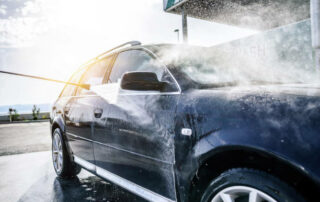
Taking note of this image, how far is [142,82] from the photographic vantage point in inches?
71.1

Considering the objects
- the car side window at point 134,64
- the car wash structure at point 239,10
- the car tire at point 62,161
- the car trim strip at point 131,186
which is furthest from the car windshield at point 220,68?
the car wash structure at point 239,10

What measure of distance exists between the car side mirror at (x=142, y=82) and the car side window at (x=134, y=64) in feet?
0.76

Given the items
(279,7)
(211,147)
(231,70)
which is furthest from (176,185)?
(279,7)

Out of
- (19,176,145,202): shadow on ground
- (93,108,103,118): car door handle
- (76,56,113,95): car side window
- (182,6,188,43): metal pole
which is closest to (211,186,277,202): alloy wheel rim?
(93,108,103,118): car door handle

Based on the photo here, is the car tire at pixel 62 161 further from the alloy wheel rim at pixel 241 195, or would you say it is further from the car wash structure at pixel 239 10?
the car wash structure at pixel 239 10

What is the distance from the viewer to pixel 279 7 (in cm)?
1395

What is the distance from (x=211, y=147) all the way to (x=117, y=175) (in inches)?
46.8

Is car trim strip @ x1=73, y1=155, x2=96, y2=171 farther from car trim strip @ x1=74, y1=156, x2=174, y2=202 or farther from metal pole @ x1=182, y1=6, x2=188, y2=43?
metal pole @ x1=182, y1=6, x2=188, y2=43

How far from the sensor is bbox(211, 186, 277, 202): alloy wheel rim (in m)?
1.21

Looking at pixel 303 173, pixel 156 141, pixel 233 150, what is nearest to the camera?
pixel 303 173

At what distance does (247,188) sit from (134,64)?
1679mm

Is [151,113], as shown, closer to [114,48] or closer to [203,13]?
[114,48]

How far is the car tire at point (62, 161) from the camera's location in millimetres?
3572

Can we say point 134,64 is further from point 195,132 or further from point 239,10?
point 239,10
